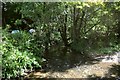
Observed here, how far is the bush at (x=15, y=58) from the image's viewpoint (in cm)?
404

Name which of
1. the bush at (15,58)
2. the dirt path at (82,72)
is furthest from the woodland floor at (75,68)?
the bush at (15,58)

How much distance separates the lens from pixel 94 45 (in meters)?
6.07

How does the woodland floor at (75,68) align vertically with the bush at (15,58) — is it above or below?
below

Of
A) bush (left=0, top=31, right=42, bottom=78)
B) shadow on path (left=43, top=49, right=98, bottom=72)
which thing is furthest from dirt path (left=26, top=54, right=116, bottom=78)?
bush (left=0, top=31, right=42, bottom=78)

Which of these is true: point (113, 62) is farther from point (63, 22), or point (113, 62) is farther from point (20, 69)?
point (20, 69)

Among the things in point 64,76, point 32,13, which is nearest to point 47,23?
point 32,13

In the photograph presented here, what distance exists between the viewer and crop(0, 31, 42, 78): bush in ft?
13.3

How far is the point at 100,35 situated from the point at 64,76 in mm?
2104

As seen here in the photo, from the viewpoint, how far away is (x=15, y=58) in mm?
4137

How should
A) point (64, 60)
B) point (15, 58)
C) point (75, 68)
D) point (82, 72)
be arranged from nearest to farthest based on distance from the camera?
point (15, 58), point (82, 72), point (75, 68), point (64, 60)

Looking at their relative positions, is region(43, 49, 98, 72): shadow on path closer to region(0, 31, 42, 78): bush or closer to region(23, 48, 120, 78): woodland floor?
region(23, 48, 120, 78): woodland floor

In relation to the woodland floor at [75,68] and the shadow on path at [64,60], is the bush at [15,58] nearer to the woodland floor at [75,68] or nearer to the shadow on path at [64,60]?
the woodland floor at [75,68]

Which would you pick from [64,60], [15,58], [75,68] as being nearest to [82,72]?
[75,68]

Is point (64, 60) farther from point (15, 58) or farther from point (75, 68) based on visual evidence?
point (15, 58)
